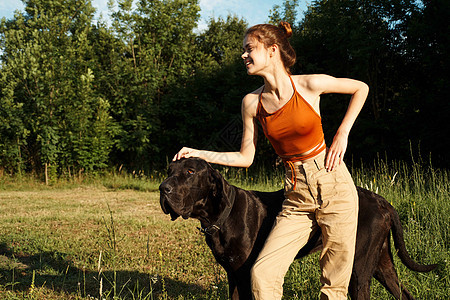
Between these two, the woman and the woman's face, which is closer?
the woman

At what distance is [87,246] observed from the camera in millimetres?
5039

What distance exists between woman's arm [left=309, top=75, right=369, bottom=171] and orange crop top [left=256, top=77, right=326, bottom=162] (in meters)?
0.10

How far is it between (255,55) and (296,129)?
0.53 metres

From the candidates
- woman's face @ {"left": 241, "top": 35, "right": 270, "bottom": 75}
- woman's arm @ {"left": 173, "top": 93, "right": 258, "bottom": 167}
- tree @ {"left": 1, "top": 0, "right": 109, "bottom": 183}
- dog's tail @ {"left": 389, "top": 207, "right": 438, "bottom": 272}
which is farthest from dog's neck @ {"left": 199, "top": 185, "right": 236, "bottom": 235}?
tree @ {"left": 1, "top": 0, "right": 109, "bottom": 183}

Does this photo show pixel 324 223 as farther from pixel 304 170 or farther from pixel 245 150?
pixel 245 150

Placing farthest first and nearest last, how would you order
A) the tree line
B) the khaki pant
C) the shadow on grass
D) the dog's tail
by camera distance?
the tree line → the shadow on grass → the dog's tail → the khaki pant

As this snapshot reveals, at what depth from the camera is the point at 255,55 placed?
7.41 feet

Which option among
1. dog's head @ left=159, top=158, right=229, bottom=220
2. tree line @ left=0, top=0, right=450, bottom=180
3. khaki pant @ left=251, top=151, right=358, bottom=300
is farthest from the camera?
tree line @ left=0, top=0, right=450, bottom=180

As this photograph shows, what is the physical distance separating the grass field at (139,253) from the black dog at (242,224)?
526 mm

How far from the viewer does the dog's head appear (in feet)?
8.38

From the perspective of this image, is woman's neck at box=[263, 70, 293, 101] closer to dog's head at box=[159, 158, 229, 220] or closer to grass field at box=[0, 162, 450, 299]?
dog's head at box=[159, 158, 229, 220]

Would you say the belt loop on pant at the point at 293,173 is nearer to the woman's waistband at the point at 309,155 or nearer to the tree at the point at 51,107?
the woman's waistband at the point at 309,155

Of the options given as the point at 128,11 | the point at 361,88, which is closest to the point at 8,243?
the point at 361,88

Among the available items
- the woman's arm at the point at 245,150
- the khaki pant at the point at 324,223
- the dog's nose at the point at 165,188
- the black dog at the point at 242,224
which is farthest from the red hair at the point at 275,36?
the dog's nose at the point at 165,188
